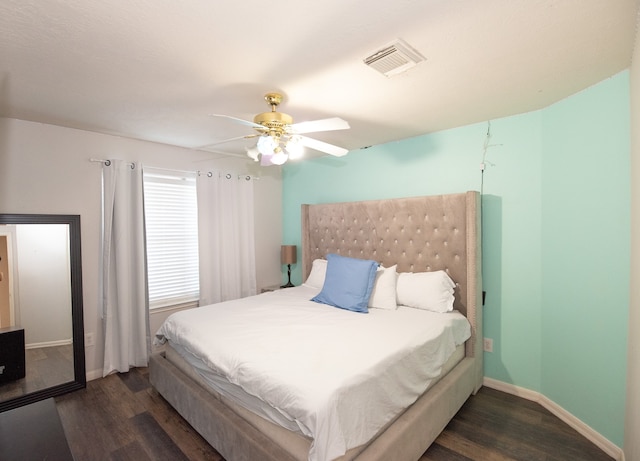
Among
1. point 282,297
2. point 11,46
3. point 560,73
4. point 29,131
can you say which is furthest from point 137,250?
point 560,73

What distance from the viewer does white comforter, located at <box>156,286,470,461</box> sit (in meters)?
1.34

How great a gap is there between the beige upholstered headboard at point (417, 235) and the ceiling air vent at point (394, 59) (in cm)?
130

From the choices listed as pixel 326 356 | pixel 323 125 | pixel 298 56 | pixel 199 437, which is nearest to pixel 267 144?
pixel 323 125

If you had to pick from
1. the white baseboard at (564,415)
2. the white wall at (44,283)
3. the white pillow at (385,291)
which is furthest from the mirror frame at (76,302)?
the white baseboard at (564,415)

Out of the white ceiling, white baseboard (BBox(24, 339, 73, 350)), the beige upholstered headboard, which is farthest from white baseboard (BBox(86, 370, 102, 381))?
the beige upholstered headboard

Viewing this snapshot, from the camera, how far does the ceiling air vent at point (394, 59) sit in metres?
1.52

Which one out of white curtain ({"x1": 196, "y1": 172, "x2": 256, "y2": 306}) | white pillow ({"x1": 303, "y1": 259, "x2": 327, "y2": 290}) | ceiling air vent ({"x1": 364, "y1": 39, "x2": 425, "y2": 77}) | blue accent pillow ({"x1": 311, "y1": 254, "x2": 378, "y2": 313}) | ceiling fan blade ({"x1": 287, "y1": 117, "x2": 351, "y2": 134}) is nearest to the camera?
ceiling air vent ({"x1": 364, "y1": 39, "x2": 425, "y2": 77})

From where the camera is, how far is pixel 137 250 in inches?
120

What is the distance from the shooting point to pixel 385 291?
2.69 meters

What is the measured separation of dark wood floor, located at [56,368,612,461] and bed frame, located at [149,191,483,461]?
127 mm

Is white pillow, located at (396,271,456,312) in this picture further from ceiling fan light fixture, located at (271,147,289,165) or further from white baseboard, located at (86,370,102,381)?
white baseboard, located at (86,370,102,381)

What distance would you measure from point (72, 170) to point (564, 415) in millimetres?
4502

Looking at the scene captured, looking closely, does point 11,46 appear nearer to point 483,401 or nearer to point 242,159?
point 242,159

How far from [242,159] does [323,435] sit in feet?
11.3
